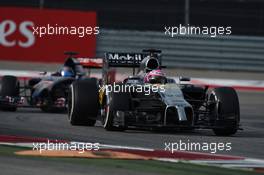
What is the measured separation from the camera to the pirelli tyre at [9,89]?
1762 centimetres

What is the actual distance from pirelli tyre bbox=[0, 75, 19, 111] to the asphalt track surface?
1.62 feet

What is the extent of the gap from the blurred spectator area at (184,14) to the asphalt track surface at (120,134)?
11.0 meters

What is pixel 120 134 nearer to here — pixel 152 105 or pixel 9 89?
pixel 152 105

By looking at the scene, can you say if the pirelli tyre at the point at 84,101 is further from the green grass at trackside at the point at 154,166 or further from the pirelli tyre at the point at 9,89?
the green grass at trackside at the point at 154,166

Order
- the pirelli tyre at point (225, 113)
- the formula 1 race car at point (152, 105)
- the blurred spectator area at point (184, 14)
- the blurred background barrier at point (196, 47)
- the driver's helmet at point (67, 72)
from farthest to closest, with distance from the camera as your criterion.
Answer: the blurred spectator area at point (184, 14)
the blurred background barrier at point (196, 47)
the driver's helmet at point (67, 72)
the pirelli tyre at point (225, 113)
the formula 1 race car at point (152, 105)

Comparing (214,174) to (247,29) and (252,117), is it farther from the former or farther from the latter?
(247,29)

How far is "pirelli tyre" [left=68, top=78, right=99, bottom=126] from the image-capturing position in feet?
47.9

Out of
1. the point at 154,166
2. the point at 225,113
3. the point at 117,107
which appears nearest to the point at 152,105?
the point at 117,107

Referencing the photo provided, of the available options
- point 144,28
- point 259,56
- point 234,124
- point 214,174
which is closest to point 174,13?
point 144,28

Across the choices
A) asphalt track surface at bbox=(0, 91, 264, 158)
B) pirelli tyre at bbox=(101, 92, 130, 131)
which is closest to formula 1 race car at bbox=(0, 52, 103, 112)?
asphalt track surface at bbox=(0, 91, 264, 158)

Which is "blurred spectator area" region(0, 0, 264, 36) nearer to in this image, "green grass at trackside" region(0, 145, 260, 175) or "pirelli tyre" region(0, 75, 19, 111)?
"pirelli tyre" region(0, 75, 19, 111)

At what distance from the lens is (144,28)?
92.4 ft

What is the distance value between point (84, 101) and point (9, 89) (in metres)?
3.45

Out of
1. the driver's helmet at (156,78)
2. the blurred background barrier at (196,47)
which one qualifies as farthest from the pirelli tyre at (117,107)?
the blurred background barrier at (196,47)
